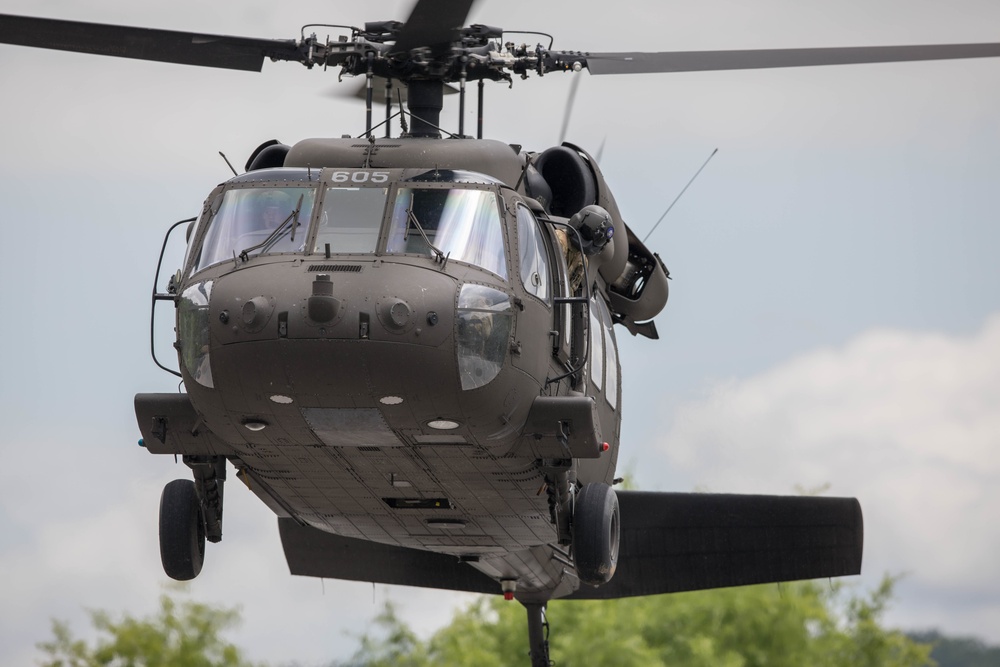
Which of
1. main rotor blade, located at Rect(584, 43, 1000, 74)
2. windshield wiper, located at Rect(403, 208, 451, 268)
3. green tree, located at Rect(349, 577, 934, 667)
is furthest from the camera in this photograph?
green tree, located at Rect(349, 577, 934, 667)

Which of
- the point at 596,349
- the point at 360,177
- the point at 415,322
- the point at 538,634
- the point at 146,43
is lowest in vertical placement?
the point at 538,634

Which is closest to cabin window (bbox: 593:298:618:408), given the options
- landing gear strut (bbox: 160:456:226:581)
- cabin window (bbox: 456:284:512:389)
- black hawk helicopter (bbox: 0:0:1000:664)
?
black hawk helicopter (bbox: 0:0:1000:664)

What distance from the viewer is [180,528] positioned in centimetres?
1232

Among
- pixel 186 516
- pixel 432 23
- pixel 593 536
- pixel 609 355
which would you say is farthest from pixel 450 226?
pixel 186 516

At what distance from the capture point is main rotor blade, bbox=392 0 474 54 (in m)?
10.1

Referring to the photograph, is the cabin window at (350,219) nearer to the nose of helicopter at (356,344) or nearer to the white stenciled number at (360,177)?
the white stenciled number at (360,177)

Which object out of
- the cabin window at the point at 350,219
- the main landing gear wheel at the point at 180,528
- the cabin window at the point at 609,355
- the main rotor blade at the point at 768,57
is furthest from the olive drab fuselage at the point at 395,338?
the main rotor blade at the point at 768,57

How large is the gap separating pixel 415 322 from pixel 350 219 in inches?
36.3

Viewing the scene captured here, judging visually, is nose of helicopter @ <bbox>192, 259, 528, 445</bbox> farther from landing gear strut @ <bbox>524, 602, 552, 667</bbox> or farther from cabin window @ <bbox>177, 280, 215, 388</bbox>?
landing gear strut @ <bbox>524, 602, 552, 667</bbox>

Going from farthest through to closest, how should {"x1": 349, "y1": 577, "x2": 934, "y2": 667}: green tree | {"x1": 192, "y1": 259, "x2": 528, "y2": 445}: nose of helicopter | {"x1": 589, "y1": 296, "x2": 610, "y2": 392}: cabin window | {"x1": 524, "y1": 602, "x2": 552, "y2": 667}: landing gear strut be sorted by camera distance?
1. {"x1": 349, "y1": 577, "x2": 934, "y2": 667}: green tree
2. {"x1": 524, "y1": 602, "x2": 552, "y2": 667}: landing gear strut
3. {"x1": 589, "y1": 296, "x2": 610, "y2": 392}: cabin window
4. {"x1": 192, "y1": 259, "x2": 528, "y2": 445}: nose of helicopter

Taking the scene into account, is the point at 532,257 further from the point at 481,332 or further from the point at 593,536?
the point at 593,536

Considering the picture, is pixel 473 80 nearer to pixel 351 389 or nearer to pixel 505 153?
pixel 505 153

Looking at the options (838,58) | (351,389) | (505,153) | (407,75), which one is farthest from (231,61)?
(838,58)

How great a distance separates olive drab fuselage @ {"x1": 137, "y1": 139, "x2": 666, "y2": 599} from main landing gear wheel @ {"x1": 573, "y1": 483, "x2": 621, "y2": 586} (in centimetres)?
13
